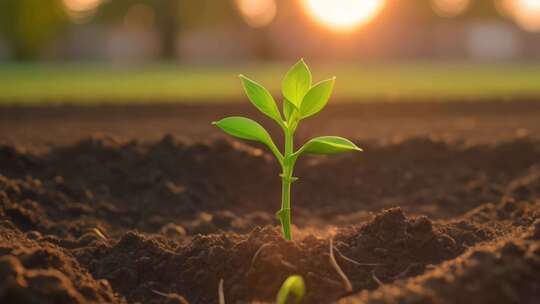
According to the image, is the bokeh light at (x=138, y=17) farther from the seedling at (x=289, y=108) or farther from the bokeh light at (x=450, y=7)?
the seedling at (x=289, y=108)

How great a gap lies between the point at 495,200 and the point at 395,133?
8.13ft

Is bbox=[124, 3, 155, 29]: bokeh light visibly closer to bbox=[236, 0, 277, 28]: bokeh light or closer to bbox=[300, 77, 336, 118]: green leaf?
bbox=[236, 0, 277, 28]: bokeh light

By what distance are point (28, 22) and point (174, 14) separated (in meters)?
6.37

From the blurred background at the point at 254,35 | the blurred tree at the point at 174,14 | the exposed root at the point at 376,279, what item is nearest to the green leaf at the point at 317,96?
the exposed root at the point at 376,279

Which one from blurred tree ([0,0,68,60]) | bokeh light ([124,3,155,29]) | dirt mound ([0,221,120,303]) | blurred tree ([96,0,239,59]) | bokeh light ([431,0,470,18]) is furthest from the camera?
bokeh light ([431,0,470,18])

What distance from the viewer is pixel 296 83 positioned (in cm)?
239

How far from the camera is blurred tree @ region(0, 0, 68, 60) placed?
3003 centimetres

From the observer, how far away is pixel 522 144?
5164 mm

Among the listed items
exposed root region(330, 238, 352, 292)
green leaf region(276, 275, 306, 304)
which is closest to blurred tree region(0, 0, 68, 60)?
exposed root region(330, 238, 352, 292)

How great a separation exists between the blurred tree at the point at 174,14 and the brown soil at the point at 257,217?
76.7ft

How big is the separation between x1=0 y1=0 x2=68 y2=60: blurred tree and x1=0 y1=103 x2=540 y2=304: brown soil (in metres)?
24.4

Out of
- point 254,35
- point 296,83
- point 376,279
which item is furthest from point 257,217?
point 254,35

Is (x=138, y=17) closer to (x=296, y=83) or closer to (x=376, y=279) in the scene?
(x=296, y=83)

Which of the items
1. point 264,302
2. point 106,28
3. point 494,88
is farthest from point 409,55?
point 264,302
